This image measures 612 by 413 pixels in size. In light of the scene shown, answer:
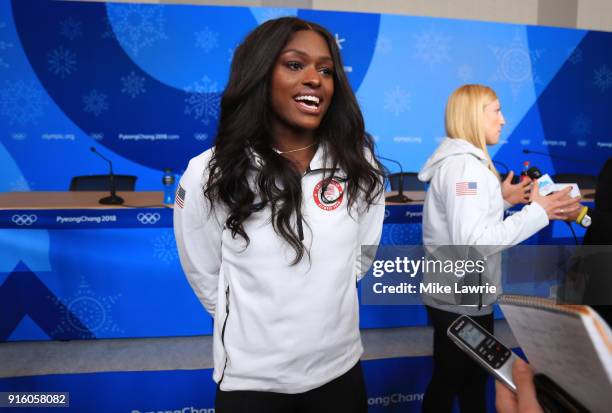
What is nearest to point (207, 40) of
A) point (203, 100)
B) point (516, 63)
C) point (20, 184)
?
point (203, 100)

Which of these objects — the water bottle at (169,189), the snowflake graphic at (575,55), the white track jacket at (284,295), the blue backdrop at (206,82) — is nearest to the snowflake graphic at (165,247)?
the water bottle at (169,189)

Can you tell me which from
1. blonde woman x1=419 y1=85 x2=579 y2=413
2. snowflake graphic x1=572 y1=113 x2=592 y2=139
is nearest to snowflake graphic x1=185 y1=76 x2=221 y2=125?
blonde woman x1=419 y1=85 x2=579 y2=413

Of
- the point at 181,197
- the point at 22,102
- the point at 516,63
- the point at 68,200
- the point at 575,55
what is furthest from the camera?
the point at 575,55

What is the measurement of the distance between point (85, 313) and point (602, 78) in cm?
601

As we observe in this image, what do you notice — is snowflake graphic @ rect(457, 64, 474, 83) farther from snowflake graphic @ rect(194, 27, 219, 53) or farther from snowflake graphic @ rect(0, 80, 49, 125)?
snowflake graphic @ rect(0, 80, 49, 125)

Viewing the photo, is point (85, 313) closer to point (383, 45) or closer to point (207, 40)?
point (207, 40)

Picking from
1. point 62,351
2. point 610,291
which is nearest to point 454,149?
point 610,291

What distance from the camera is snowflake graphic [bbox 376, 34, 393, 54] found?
5051 mm

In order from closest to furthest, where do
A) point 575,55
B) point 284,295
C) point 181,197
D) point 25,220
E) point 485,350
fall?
point 485,350, point 284,295, point 181,197, point 25,220, point 575,55

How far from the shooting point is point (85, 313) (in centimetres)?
288

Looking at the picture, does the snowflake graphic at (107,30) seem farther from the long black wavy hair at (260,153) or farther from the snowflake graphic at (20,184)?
the long black wavy hair at (260,153)

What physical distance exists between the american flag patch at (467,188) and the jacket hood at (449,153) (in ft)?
0.40

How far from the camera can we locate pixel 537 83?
5.41 m

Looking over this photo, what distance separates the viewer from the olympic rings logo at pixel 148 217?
2.74m
